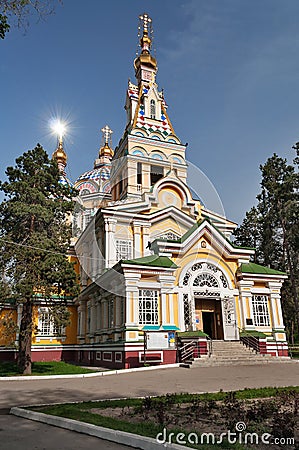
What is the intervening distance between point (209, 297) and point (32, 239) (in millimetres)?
9430

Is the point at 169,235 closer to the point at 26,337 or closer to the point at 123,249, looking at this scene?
the point at 123,249

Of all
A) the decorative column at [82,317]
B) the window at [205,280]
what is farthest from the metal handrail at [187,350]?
the decorative column at [82,317]

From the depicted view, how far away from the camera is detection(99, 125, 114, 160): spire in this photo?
47188 millimetres

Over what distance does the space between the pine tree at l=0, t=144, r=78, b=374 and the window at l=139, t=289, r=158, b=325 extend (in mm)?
3238

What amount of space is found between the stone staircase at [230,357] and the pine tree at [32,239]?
6406 millimetres

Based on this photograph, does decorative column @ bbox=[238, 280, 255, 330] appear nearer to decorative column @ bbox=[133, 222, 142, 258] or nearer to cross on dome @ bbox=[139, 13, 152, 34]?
decorative column @ bbox=[133, 222, 142, 258]

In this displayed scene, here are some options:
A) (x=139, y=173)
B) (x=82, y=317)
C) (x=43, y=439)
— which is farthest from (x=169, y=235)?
(x=43, y=439)

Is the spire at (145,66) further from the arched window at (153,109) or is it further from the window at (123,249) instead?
the window at (123,249)

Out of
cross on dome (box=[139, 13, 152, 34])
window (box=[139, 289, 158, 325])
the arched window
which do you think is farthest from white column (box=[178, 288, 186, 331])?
cross on dome (box=[139, 13, 152, 34])

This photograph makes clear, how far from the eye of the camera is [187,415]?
6.18 m

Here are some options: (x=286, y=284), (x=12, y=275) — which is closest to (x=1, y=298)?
(x=12, y=275)

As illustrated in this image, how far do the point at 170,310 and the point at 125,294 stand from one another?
244 centimetres

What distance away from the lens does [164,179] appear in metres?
26.8

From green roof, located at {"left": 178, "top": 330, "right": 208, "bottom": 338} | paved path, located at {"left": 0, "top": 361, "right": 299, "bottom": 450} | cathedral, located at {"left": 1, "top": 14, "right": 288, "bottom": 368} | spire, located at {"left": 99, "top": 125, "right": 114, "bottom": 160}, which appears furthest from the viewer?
spire, located at {"left": 99, "top": 125, "right": 114, "bottom": 160}
